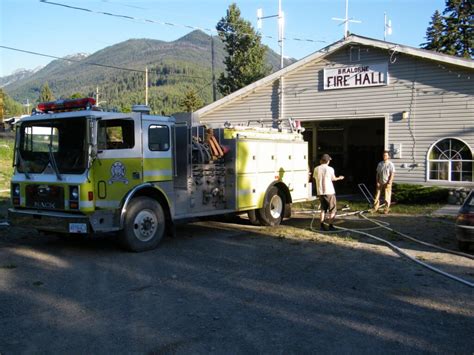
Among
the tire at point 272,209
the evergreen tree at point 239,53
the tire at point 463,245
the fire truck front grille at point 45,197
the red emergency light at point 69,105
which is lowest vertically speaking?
the tire at point 463,245

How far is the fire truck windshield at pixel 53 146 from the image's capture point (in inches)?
336

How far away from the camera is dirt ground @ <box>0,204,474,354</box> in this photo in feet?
16.3

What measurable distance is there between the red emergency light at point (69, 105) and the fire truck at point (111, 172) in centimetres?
2

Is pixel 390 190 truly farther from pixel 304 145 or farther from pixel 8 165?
pixel 8 165

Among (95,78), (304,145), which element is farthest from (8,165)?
(95,78)

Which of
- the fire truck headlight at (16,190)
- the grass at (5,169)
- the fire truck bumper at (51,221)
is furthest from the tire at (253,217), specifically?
the grass at (5,169)

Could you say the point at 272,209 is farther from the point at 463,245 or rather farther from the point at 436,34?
the point at 436,34

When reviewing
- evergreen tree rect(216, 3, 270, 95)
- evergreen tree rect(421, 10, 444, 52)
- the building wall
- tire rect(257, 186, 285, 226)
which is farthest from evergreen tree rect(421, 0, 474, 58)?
tire rect(257, 186, 285, 226)

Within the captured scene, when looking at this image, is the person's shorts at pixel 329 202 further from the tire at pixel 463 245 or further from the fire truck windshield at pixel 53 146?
the fire truck windshield at pixel 53 146

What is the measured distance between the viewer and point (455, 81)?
610 inches

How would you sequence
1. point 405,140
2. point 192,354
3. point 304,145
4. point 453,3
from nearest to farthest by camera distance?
point 192,354, point 304,145, point 405,140, point 453,3

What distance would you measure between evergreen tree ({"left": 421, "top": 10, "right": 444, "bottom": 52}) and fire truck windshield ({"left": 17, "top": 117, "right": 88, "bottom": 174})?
34.8 meters

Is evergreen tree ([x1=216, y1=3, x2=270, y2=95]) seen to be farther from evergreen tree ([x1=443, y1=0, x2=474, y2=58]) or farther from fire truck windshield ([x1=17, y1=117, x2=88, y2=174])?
fire truck windshield ([x1=17, y1=117, x2=88, y2=174])

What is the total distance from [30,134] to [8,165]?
2035cm
